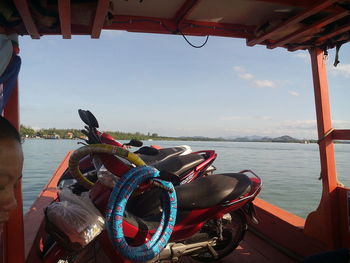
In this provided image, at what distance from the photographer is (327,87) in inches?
107

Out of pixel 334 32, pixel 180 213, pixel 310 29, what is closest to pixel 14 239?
pixel 180 213

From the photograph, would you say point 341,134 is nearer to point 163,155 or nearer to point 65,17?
point 163,155

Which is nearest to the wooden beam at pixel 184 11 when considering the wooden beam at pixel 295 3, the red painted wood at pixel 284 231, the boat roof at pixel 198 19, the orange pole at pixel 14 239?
the boat roof at pixel 198 19

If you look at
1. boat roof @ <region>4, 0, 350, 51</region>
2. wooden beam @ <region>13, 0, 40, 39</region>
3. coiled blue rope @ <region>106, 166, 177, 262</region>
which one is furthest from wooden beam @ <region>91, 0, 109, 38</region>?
coiled blue rope @ <region>106, 166, 177, 262</region>

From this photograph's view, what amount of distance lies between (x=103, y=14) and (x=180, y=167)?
4.72ft

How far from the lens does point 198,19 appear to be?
7.78ft

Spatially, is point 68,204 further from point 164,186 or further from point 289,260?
point 289,260

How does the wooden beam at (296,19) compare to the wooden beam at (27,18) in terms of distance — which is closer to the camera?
the wooden beam at (27,18)

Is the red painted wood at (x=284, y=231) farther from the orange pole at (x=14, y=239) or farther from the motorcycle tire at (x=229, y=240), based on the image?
the orange pole at (x=14, y=239)

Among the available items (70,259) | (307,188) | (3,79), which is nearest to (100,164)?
(70,259)

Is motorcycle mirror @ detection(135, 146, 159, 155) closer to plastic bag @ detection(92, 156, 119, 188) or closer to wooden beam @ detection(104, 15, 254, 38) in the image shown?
plastic bag @ detection(92, 156, 119, 188)

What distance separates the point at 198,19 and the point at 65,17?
1022 mm

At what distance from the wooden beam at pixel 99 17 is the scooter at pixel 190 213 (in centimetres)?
87

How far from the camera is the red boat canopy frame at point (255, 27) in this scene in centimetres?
196
